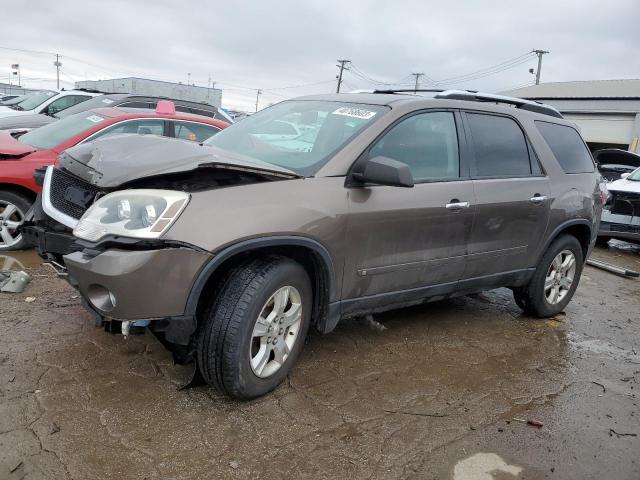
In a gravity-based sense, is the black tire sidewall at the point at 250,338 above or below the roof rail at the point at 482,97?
below

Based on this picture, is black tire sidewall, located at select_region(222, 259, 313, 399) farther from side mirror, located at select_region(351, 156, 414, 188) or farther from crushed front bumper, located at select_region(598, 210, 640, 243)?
crushed front bumper, located at select_region(598, 210, 640, 243)

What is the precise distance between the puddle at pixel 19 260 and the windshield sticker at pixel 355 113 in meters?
3.24

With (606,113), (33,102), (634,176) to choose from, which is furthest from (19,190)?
(606,113)

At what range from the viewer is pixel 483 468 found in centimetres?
276

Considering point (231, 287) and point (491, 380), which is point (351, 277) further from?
point (491, 380)

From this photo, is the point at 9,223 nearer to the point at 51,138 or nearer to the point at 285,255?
the point at 51,138

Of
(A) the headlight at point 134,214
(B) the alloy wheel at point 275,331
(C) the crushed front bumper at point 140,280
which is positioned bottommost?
(B) the alloy wheel at point 275,331

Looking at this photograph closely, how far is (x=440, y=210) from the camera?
3723mm

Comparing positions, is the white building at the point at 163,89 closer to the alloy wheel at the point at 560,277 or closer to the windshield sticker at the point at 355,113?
the alloy wheel at the point at 560,277

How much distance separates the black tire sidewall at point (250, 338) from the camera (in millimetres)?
2828

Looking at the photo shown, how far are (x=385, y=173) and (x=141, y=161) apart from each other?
52.1 inches

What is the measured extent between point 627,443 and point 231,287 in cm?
240

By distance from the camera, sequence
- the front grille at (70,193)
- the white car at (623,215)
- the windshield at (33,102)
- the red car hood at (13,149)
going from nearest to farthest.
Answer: the front grille at (70,193) < the red car hood at (13,149) < the white car at (623,215) < the windshield at (33,102)

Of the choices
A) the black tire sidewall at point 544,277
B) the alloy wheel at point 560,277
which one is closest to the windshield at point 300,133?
the black tire sidewall at point 544,277
